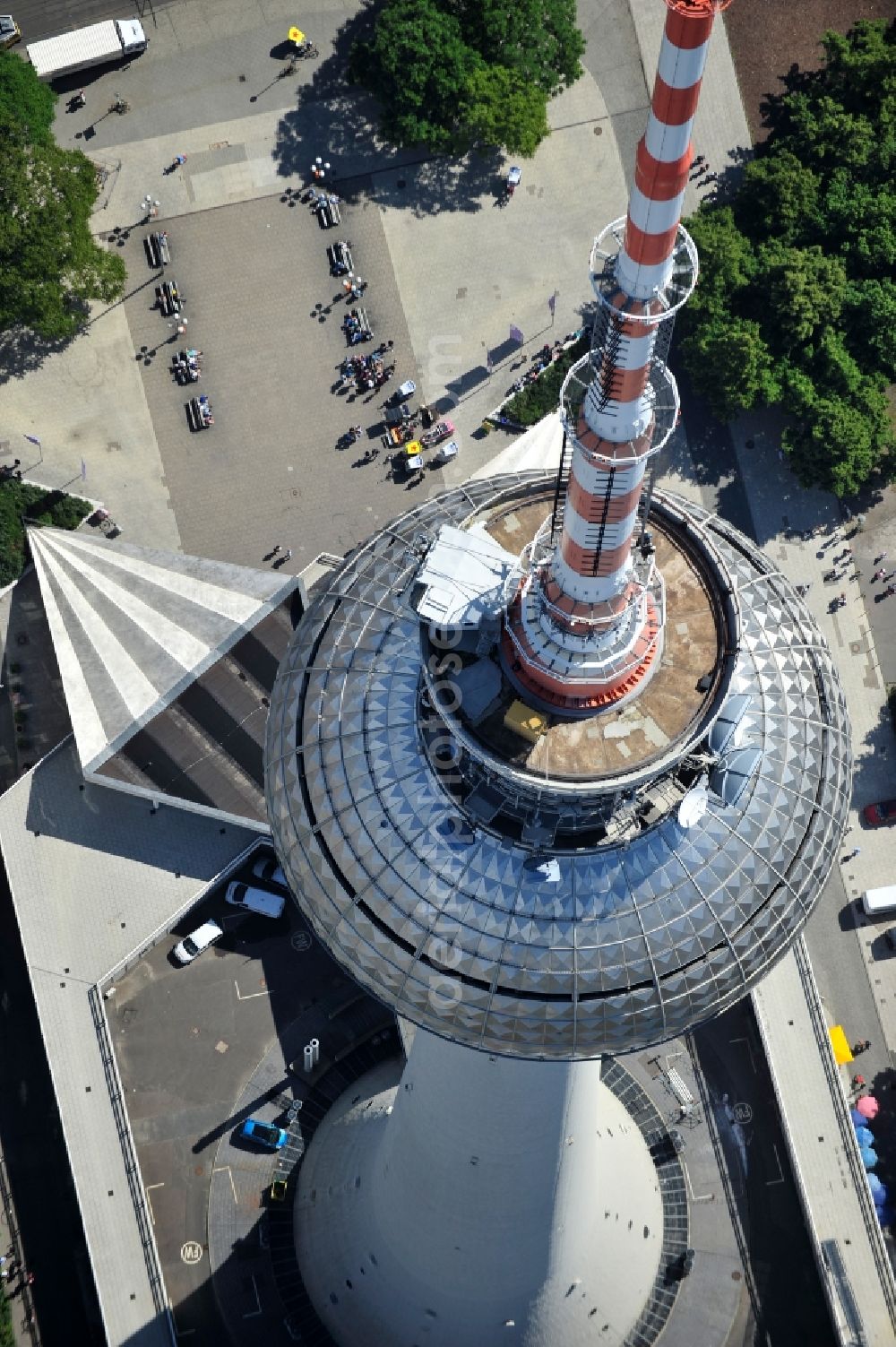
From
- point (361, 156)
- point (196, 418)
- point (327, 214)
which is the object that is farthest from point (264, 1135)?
point (361, 156)

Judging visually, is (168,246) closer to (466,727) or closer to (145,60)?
(145,60)

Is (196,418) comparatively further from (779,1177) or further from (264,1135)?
(779,1177)

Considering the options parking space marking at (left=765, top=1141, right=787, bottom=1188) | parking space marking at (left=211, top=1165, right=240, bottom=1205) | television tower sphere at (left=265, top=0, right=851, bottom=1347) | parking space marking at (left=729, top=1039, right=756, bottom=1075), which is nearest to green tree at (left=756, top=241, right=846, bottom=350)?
parking space marking at (left=729, top=1039, right=756, bottom=1075)

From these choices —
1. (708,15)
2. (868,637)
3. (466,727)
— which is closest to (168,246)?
(868,637)

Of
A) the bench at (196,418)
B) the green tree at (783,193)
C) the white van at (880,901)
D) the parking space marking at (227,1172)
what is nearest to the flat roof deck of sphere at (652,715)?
the parking space marking at (227,1172)

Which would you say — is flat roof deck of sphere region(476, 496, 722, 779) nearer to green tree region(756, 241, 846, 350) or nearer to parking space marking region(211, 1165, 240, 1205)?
parking space marking region(211, 1165, 240, 1205)

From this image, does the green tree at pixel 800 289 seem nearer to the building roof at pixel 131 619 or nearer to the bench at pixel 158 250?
the building roof at pixel 131 619
